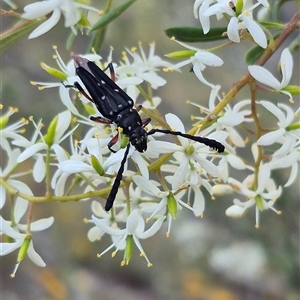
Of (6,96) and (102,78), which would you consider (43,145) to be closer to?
(102,78)

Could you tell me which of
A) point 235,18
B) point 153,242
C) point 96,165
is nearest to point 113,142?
point 96,165

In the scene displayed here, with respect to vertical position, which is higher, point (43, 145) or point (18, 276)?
point (43, 145)

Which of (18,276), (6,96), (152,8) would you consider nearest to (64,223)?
(18,276)

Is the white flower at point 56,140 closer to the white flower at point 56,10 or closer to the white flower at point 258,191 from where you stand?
the white flower at point 56,10

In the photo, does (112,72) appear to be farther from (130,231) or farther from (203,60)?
(130,231)

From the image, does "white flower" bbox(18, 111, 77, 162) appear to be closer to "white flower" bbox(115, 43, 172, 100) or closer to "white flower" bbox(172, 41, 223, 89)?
"white flower" bbox(115, 43, 172, 100)

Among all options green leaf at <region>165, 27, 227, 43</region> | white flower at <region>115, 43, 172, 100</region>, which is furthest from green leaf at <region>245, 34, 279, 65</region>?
white flower at <region>115, 43, 172, 100</region>
